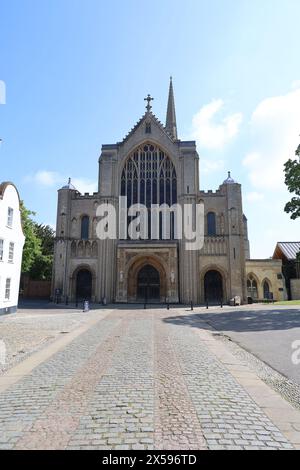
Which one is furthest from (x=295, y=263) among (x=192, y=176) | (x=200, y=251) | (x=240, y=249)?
(x=192, y=176)

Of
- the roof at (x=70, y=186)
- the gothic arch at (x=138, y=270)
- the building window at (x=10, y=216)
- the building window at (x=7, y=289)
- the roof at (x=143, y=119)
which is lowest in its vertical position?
the building window at (x=7, y=289)

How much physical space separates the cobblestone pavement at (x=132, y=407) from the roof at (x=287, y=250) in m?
41.0

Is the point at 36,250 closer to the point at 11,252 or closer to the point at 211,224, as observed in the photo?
the point at 11,252

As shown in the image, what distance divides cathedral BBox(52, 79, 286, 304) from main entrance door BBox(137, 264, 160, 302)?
11cm

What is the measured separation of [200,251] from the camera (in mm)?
35406

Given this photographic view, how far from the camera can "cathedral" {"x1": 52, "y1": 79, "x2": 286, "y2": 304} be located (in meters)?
34.8

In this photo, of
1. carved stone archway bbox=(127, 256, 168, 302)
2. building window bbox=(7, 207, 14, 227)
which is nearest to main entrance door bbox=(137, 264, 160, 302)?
carved stone archway bbox=(127, 256, 168, 302)

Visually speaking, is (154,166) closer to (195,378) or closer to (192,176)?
(192,176)

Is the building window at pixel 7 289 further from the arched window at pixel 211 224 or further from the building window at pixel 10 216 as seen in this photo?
the arched window at pixel 211 224

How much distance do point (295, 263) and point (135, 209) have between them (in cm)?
2407

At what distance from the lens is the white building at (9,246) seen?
69.3ft

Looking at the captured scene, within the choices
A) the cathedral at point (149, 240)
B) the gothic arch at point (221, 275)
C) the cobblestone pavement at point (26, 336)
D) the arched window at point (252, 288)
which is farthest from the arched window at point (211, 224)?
the cobblestone pavement at point (26, 336)

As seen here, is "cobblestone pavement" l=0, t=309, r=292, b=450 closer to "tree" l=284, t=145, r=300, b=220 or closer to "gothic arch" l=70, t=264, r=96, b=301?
"tree" l=284, t=145, r=300, b=220

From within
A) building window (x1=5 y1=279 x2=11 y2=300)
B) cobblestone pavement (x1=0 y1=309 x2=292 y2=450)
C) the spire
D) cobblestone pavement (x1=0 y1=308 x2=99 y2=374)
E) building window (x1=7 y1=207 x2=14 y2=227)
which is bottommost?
cobblestone pavement (x1=0 y1=309 x2=292 y2=450)
